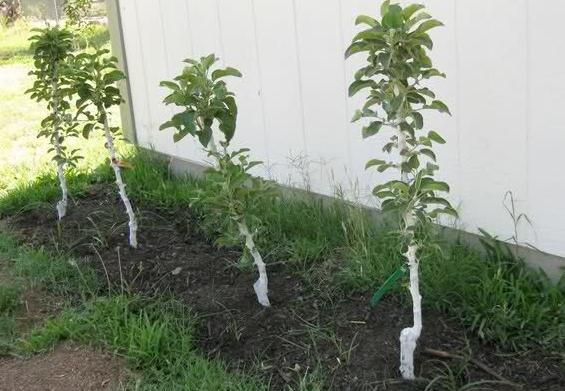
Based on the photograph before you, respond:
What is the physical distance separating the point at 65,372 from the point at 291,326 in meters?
0.95

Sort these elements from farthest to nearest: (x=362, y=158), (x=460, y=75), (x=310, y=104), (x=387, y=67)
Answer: (x=310, y=104), (x=362, y=158), (x=460, y=75), (x=387, y=67)

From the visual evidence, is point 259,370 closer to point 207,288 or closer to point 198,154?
point 207,288

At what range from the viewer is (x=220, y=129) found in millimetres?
3336

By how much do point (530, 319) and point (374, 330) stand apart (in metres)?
0.61

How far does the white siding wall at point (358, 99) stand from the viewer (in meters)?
3.10

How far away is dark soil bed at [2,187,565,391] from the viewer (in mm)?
2811

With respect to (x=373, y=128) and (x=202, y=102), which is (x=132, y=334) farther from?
(x=373, y=128)

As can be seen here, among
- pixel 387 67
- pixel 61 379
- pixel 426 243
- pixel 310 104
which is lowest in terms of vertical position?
pixel 61 379

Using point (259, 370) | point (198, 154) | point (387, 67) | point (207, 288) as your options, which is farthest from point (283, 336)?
point (198, 154)

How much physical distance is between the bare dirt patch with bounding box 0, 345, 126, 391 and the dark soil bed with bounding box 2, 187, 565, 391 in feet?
1.32

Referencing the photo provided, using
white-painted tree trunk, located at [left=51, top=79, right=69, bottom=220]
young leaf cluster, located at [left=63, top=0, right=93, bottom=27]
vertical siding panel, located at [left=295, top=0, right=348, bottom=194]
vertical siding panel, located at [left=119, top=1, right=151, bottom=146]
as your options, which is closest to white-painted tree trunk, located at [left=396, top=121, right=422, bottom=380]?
vertical siding panel, located at [left=295, top=0, right=348, bottom=194]

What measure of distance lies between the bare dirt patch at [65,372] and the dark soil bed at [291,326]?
40cm

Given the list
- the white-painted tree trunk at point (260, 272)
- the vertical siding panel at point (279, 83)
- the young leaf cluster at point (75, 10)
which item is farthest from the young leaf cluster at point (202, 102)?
the young leaf cluster at point (75, 10)

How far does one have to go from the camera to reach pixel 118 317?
3.40 m
